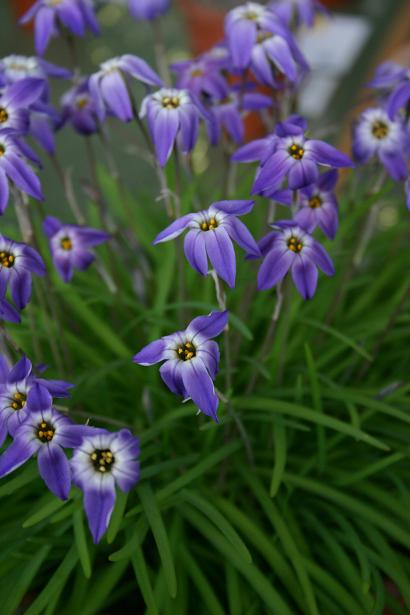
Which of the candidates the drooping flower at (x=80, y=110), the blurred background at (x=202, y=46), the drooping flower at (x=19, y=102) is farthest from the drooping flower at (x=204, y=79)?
the blurred background at (x=202, y=46)

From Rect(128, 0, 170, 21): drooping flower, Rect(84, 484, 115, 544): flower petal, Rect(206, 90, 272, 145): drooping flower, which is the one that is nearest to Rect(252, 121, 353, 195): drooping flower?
Rect(206, 90, 272, 145): drooping flower

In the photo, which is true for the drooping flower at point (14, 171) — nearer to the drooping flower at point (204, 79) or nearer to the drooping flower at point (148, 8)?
the drooping flower at point (204, 79)

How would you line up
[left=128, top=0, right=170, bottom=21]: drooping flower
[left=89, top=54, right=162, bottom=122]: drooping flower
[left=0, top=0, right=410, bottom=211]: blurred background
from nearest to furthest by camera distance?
[left=89, top=54, right=162, bottom=122]: drooping flower < [left=128, top=0, right=170, bottom=21]: drooping flower < [left=0, top=0, right=410, bottom=211]: blurred background

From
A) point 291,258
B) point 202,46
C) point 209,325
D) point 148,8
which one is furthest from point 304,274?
point 202,46

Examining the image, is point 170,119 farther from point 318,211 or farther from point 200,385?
point 200,385

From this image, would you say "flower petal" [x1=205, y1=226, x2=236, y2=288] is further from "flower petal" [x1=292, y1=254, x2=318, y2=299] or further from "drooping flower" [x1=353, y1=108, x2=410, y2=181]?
"drooping flower" [x1=353, y1=108, x2=410, y2=181]

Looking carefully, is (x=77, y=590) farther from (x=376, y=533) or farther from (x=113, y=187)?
(x=113, y=187)

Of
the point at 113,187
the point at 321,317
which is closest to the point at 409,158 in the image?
the point at 321,317
